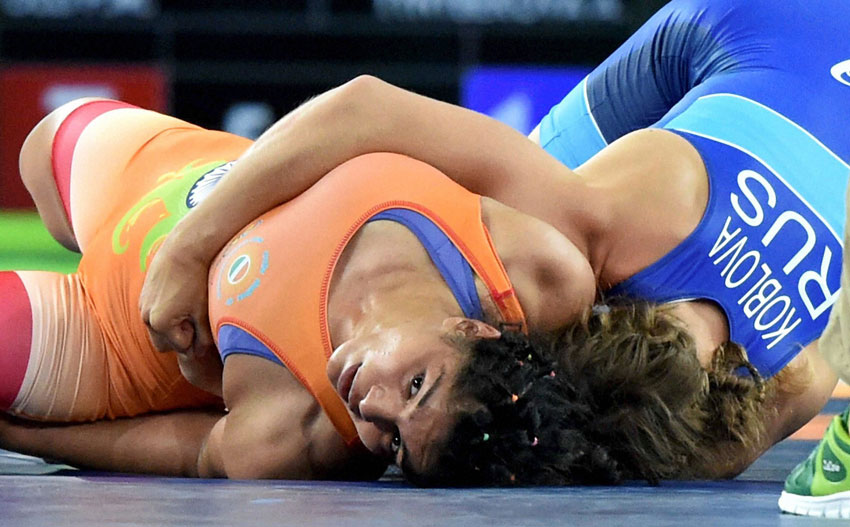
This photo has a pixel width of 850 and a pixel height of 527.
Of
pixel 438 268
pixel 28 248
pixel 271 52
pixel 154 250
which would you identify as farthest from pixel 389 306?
pixel 28 248

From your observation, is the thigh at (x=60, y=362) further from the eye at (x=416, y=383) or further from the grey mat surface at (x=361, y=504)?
the eye at (x=416, y=383)

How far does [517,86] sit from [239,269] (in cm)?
419

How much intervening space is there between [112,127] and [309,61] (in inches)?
128

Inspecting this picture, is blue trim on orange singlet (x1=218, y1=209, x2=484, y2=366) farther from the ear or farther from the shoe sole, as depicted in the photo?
the shoe sole

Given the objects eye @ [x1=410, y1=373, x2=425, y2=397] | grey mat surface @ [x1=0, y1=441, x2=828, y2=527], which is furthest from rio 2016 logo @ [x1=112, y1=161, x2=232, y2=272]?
eye @ [x1=410, y1=373, x2=425, y2=397]

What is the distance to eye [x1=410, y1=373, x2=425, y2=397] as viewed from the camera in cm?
171

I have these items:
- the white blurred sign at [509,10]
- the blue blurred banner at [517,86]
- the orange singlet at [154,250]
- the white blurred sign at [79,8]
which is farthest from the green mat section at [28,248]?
the orange singlet at [154,250]

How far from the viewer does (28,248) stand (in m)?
5.76

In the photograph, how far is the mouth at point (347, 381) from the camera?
171 centimetres

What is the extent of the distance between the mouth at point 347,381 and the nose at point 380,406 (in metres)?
0.03

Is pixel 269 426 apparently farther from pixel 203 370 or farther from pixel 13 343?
pixel 13 343

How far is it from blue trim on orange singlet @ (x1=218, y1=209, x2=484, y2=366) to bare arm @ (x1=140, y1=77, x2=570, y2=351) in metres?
0.13

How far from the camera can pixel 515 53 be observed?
19.3 ft

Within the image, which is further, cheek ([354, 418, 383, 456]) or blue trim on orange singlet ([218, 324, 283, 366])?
blue trim on orange singlet ([218, 324, 283, 366])
